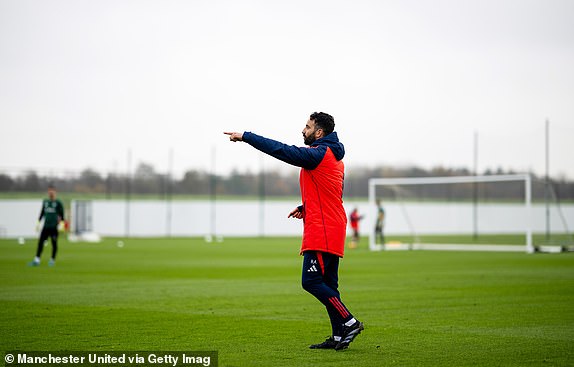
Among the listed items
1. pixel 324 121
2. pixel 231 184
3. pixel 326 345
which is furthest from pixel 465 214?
pixel 326 345

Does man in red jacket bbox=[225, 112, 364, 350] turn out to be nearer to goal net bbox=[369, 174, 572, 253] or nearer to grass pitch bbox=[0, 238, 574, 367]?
grass pitch bbox=[0, 238, 574, 367]

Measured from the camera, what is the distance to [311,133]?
884 centimetres

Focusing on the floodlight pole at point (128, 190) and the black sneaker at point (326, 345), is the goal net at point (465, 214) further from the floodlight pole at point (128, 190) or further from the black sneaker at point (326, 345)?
the black sneaker at point (326, 345)

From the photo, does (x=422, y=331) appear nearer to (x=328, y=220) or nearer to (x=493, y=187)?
(x=328, y=220)

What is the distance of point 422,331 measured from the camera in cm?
993

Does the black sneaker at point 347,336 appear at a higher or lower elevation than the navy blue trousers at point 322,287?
lower

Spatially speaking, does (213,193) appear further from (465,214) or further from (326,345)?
(326,345)

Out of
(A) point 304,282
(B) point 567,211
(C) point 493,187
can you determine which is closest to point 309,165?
(A) point 304,282

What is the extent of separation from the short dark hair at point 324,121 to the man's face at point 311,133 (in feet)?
0.13

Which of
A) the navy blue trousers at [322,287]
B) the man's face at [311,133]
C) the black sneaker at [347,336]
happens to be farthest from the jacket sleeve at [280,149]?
the black sneaker at [347,336]

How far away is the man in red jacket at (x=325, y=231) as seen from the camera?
8.52 metres

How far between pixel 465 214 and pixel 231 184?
15148 mm

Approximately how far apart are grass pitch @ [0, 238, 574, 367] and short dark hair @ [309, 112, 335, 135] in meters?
2.22

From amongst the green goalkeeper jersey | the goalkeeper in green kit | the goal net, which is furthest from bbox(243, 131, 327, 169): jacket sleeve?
the goal net
